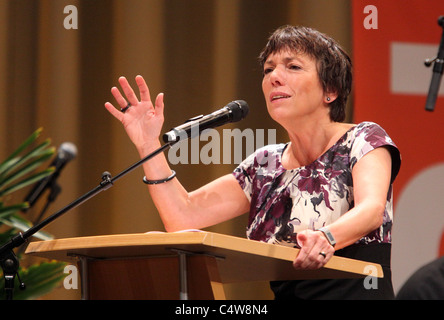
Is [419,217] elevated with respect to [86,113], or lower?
lower

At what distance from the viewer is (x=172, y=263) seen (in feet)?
4.87

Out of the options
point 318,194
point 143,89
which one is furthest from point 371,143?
point 143,89

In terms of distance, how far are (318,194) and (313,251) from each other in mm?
529

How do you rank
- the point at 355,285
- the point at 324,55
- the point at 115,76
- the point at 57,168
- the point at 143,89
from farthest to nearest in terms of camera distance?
1. the point at 115,76
2. the point at 324,55
3. the point at 143,89
4. the point at 355,285
5. the point at 57,168

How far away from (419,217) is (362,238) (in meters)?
1.24

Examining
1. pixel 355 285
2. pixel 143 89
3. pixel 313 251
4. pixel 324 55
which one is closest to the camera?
pixel 313 251

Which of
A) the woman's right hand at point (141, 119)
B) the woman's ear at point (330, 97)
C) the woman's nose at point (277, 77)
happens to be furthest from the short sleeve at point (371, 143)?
the woman's right hand at point (141, 119)

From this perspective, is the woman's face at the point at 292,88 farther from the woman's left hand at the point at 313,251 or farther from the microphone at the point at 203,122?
the woman's left hand at the point at 313,251

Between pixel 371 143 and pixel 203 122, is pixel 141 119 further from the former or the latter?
pixel 371 143

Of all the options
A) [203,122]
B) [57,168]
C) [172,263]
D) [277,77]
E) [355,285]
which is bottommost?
[355,285]

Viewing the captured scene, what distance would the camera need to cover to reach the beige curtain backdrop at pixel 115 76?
313 cm
